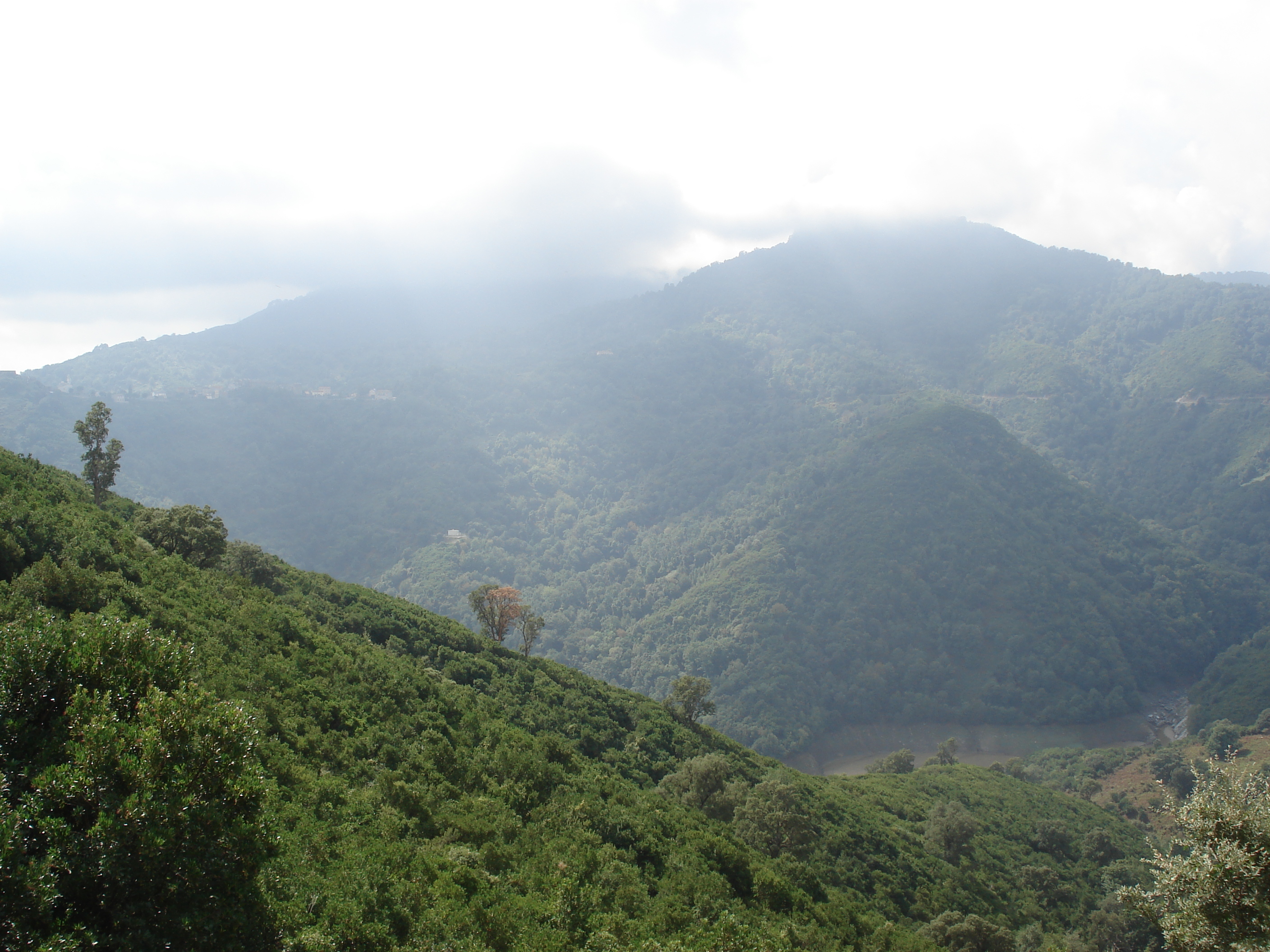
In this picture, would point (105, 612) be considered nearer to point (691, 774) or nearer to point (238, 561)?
point (238, 561)

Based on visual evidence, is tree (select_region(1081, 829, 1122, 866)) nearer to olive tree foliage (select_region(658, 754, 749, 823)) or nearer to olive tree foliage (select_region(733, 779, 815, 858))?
olive tree foliage (select_region(733, 779, 815, 858))

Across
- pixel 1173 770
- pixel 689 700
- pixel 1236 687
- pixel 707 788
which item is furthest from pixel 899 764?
pixel 1236 687

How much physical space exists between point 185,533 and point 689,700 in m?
38.5

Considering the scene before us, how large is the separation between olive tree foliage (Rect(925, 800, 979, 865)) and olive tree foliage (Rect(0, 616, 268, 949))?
175ft

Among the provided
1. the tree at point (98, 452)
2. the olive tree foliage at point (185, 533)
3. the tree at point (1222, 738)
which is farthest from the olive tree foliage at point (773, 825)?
the tree at point (1222, 738)

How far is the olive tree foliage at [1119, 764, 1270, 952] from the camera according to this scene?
587 inches

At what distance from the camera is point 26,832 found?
374 inches

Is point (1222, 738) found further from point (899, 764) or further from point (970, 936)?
point (970, 936)

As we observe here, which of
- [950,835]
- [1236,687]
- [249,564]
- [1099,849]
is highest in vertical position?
[249,564]

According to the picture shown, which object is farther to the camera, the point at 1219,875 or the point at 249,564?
the point at 249,564

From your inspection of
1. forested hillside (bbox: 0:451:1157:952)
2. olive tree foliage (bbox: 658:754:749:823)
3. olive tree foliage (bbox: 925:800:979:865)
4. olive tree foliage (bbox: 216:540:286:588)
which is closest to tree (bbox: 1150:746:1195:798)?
forested hillside (bbox: 0:451:1157:952)

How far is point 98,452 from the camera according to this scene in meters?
47.1

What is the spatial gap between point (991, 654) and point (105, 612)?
527 ft

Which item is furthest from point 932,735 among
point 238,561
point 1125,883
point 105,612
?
point 105,612
